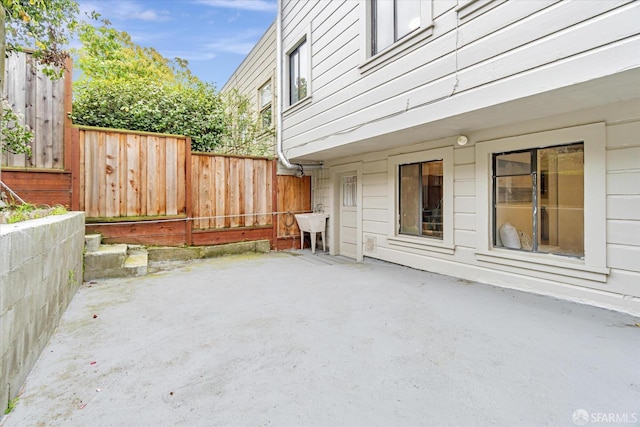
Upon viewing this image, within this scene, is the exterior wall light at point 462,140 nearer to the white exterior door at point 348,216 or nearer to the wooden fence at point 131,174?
the white exterior door at point 348,216

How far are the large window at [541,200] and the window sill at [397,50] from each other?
170 cm

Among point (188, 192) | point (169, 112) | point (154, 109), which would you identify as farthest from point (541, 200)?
point (154, 109)

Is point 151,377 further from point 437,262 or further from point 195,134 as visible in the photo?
point 195,134

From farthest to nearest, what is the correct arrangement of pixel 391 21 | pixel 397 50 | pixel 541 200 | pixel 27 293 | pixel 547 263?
1. pixel 391 21
2. pixel 397 50
3. pixel 541 200
4. pixel 547 263
5. pixel 27 293

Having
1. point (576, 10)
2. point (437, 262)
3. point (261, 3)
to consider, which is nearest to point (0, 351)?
point (576, 10)

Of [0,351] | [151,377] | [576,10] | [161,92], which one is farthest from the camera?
[161,92]

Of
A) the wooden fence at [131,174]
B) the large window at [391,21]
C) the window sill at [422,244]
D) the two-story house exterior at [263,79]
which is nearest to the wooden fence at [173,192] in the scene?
the wooden fence at [131,174]

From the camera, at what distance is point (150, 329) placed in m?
2.62

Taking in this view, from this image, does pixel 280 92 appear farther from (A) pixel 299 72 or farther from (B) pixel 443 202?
(B) pixel 443 202

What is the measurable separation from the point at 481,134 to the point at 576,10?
170 cm

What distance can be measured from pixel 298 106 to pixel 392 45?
8.29ft

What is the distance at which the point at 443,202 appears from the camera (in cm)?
445

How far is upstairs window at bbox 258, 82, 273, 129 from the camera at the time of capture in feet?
26.3

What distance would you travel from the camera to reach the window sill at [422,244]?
171 inches
